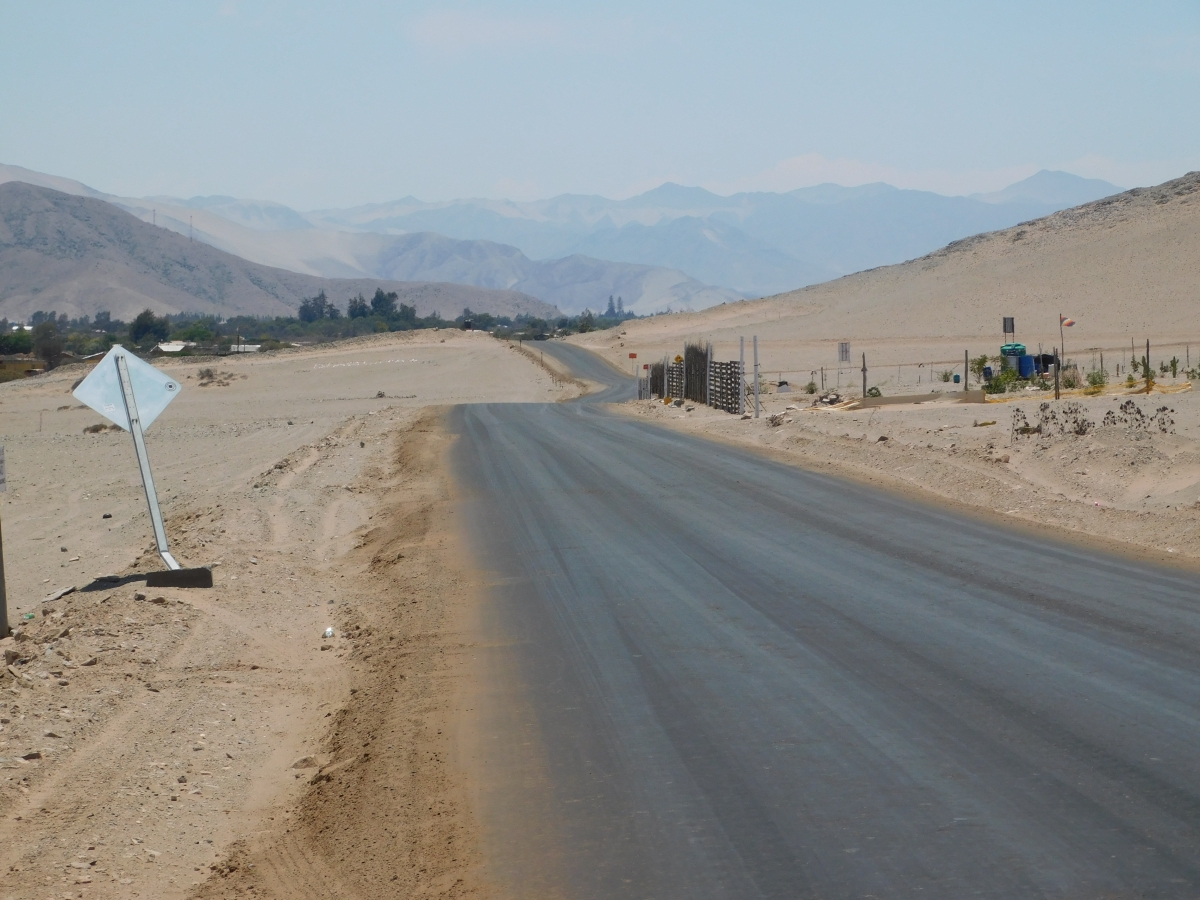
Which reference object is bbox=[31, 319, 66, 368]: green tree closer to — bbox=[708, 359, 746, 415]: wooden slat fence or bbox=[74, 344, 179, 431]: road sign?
bbox=[708, 359, 746, 415]: wooden slat fence

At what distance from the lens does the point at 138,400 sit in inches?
470

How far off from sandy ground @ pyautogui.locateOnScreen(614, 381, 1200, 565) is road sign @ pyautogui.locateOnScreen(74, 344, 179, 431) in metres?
9.84

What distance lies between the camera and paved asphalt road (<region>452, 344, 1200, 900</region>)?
5.11 meters

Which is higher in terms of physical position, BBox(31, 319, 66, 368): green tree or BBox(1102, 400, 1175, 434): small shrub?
BBox(31, 319, 66, 368): green tree

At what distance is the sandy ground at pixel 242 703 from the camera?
5512mm

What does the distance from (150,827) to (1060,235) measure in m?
140

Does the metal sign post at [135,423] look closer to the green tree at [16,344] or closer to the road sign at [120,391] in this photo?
the road sign at [120,391]

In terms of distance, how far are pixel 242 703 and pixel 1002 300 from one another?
114 meters

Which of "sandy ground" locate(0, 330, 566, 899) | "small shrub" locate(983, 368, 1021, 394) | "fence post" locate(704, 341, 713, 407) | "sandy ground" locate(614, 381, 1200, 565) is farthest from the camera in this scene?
"fence post" locate(704, 341, 713, 407)

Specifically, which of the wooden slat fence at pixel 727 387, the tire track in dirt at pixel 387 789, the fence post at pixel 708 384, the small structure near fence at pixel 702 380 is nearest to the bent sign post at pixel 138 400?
the tire track in dirt at pixel 387 789

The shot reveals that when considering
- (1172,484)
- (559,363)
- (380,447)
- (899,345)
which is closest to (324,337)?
(559,363)

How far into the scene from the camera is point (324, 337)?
15788 centimetres

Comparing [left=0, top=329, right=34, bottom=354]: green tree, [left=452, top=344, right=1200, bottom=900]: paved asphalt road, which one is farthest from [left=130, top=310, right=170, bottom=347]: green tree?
[left=452, top=344, right=1200, bottom=900]: paved asphalt road

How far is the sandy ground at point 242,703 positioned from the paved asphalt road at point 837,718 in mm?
529
